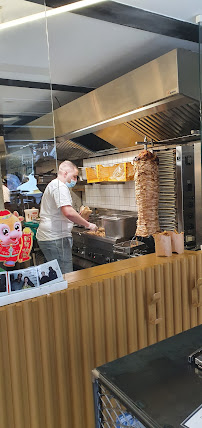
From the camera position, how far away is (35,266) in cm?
175

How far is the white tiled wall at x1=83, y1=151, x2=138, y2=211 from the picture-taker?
491 cm

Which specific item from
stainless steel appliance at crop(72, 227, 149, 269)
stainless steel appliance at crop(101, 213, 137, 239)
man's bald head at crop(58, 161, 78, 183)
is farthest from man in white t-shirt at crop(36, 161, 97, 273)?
stainless steel appliance at crop(101, 213, 137, 239)

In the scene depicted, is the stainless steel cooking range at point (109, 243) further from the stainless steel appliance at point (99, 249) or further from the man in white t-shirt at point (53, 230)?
the man in white t-shirt at point (53, 230)

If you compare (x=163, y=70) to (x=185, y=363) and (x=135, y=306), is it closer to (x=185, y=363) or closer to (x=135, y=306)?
(x=135, y=306)

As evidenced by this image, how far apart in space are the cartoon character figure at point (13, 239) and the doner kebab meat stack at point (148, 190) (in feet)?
6.87

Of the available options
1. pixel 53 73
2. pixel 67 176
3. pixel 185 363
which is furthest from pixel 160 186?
pixel 185 363

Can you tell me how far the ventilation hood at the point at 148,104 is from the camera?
8.61 ft

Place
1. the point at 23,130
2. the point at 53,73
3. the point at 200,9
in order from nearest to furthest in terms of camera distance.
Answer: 1. the point at 23,130
2. the point at 200,9
3. the point at 53,73

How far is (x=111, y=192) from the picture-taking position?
5.43m

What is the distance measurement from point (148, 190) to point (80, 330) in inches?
82.9

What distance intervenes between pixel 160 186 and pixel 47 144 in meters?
2.12

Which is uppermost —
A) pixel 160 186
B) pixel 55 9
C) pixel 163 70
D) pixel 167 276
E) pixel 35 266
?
pixel 55 9

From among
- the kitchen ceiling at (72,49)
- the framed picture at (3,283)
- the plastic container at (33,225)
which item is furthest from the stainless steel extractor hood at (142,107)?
the framed picture at (3,283)

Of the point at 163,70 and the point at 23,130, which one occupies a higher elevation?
the point at 163,70
